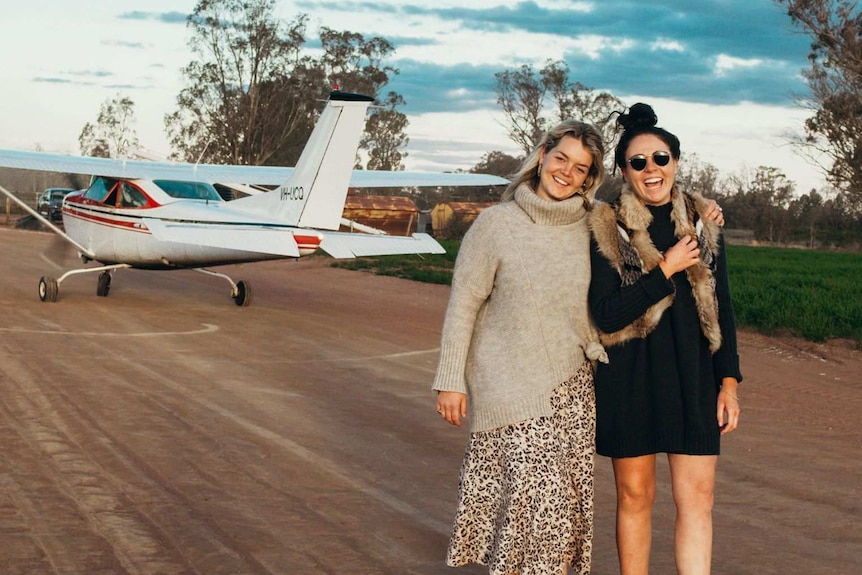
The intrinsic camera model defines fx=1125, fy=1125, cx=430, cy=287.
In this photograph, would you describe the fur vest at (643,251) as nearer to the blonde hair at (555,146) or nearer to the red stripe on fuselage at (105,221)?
the blonde hair at (555,146)

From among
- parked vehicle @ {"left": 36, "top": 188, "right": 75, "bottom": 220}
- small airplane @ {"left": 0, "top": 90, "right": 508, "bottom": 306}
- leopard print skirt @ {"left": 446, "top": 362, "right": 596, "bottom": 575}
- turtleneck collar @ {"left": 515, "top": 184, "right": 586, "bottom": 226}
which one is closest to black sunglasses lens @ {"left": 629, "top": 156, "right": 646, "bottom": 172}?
turtleneck collar @ {"left": 515, "top": 184, "right": 586, "bottom": 226}

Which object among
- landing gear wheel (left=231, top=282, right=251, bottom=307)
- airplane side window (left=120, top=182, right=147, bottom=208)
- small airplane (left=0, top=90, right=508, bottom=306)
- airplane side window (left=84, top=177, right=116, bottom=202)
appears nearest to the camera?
small airplane (left=0, top=90, right=508, bottom=306)

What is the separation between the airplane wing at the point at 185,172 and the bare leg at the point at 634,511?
13.8 metres

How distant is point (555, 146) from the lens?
4.17 meters

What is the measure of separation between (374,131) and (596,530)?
68.6 metres

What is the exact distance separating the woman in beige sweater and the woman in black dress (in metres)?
0.10

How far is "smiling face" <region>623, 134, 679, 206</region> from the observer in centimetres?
410

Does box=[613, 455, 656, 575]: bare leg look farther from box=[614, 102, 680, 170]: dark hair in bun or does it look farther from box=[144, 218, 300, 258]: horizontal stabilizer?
box=[144, 218, 300, 258]: horizontal stabilizer

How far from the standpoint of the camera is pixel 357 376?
10648mm

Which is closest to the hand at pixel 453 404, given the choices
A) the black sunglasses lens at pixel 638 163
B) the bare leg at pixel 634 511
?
the bare leg at pixel 634 511

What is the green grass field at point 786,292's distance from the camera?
1488 centimetres

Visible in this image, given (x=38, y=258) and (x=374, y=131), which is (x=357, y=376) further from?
(x=374, y=131)

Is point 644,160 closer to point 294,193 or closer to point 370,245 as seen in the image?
point 370,245

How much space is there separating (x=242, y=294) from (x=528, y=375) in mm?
13240
